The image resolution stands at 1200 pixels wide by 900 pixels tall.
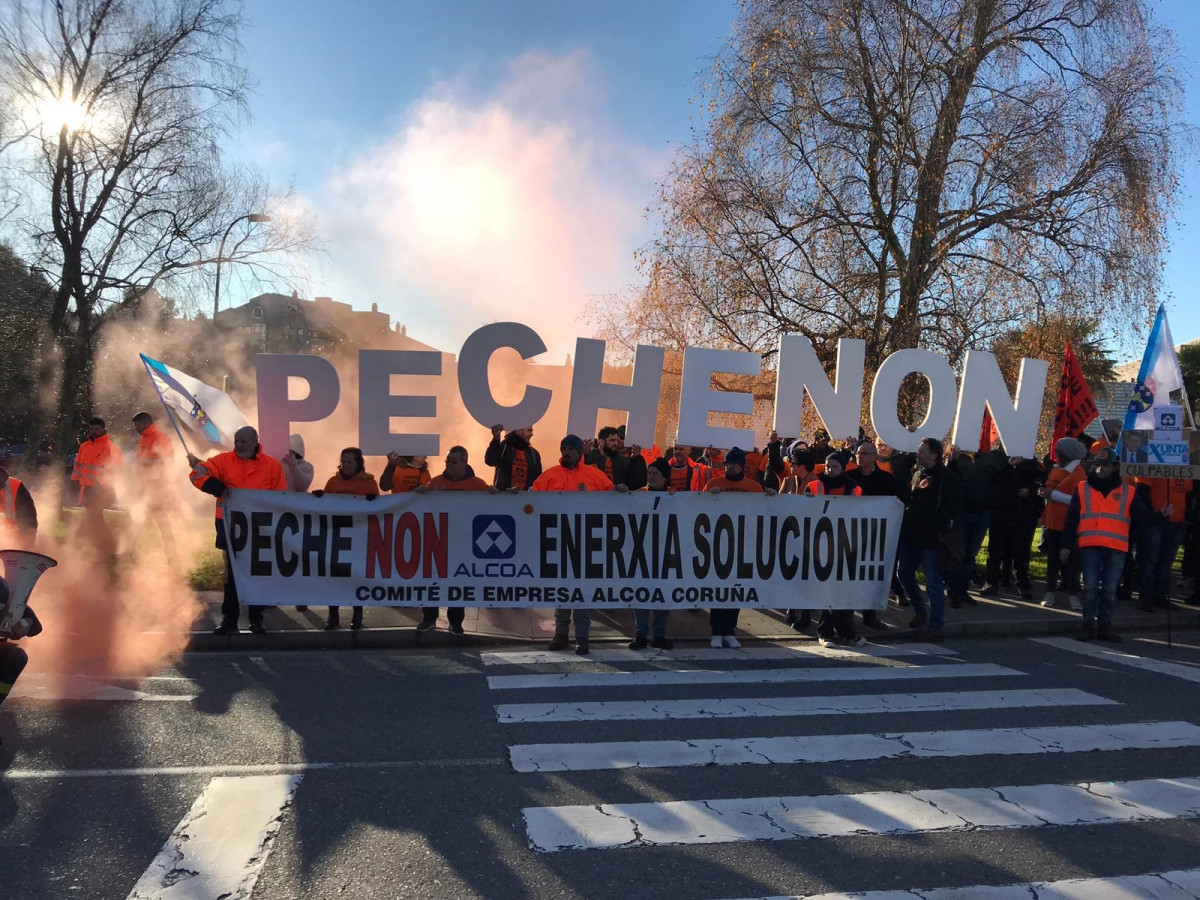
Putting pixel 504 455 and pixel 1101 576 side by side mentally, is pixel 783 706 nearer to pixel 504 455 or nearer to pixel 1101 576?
pixel 504 455

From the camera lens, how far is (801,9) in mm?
15492

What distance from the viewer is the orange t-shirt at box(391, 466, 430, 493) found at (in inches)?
340

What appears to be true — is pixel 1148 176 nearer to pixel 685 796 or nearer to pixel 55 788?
pixel 685 796

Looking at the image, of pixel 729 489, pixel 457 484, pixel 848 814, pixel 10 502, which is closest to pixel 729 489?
pixel 729 489

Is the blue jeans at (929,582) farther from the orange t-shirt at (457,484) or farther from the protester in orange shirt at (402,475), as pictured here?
the protester in orange shirt at (402,475)

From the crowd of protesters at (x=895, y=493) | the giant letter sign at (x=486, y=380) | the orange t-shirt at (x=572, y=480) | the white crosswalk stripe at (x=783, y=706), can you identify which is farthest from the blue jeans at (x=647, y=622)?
the giant letter sign at (x=486, y=380)

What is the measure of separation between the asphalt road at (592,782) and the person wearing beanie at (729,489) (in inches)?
36.6

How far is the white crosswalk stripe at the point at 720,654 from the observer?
6969mm

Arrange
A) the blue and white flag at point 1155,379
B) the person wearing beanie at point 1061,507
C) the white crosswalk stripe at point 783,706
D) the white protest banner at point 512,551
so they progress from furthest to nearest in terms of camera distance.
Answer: the person wearing beanie at point 1061,507 < the blue and white flag at point 1155,379 < the white protest banner at point 512,551 < the white crosswalk stripe at point 783,706

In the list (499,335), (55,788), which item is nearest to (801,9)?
(499,335)

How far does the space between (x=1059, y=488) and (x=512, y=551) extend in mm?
6177

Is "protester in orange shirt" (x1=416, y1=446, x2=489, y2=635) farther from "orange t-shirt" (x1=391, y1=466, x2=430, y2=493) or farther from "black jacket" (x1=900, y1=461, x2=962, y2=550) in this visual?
"black jacket" (x1=900, y1=461, x2=962, y2=550)

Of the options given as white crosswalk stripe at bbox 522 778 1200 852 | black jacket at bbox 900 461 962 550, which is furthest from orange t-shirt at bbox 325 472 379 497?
black jacket at bbox 900 461 962 550

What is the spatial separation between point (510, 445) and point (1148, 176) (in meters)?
12.6
